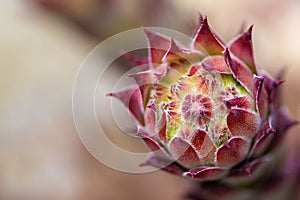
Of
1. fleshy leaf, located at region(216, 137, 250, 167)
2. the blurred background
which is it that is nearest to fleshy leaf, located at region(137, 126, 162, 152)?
fleshy leaf, located at region(216, 137, 250, 167)

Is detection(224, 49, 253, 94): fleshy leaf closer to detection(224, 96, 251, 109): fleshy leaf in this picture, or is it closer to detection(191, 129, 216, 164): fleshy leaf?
detection(224, 96, 251, 109): fleshy leaf

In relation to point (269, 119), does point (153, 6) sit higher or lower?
higher

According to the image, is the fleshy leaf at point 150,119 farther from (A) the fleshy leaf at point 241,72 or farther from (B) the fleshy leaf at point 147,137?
(A) the fleshy leaf at point 241,72

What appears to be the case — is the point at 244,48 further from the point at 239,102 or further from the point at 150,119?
the point at 150,119

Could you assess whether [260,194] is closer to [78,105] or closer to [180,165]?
[180,165]

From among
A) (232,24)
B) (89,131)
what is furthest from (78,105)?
(232,24)

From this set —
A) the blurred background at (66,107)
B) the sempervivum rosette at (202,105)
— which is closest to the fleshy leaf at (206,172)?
the sempervivum rosette at (202,105)
